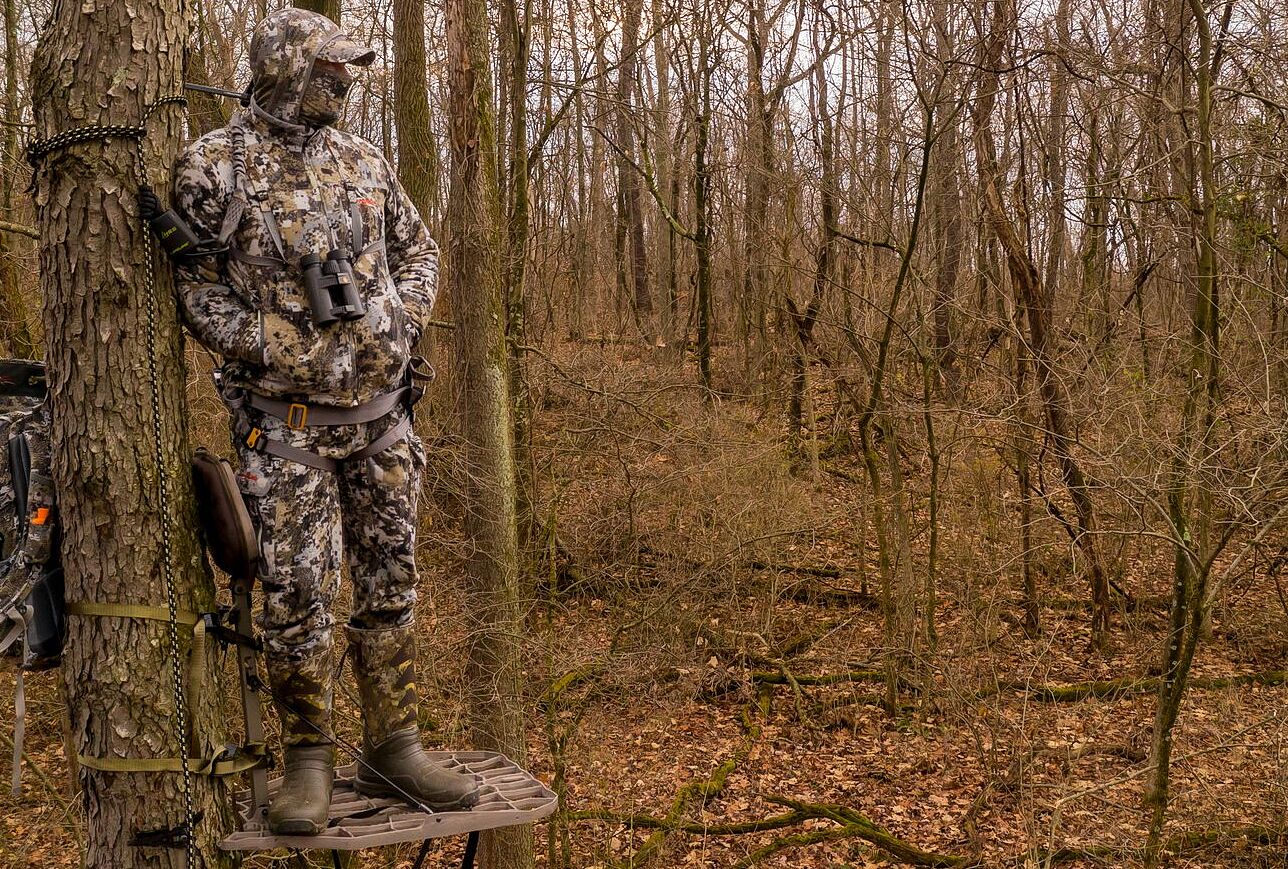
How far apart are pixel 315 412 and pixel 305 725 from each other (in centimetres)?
89

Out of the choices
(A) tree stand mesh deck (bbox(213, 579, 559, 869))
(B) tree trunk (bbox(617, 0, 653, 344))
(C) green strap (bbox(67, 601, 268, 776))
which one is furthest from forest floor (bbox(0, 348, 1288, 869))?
(B) tree trunk (bbox(617, 0, 653, 344))

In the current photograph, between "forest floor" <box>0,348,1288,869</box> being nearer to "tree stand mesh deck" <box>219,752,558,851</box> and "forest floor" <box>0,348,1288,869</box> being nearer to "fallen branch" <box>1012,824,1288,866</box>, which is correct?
"fallen branch" <box>1012,824,1288,866</box>

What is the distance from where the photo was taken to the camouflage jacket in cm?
294

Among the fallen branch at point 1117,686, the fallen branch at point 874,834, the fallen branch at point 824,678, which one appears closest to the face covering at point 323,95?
the fallen branch at point 874,834

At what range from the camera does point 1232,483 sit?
20.1 feet

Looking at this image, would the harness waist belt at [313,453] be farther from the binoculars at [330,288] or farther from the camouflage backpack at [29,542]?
the camouflage backpack at [29,542]

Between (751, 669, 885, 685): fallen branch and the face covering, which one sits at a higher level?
the face covering

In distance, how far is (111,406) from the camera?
279 cm

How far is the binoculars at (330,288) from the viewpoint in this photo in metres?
2.99

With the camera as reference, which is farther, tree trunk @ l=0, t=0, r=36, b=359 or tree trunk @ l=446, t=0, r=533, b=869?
tree trunk @ l=0, t=0, r=36, b=359

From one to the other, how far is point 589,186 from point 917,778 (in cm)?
1381

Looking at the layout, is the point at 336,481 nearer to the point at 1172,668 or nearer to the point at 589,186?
the point at 1172,668

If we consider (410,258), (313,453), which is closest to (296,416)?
(313,453)

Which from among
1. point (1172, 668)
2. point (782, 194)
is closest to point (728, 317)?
point (782, 194)
